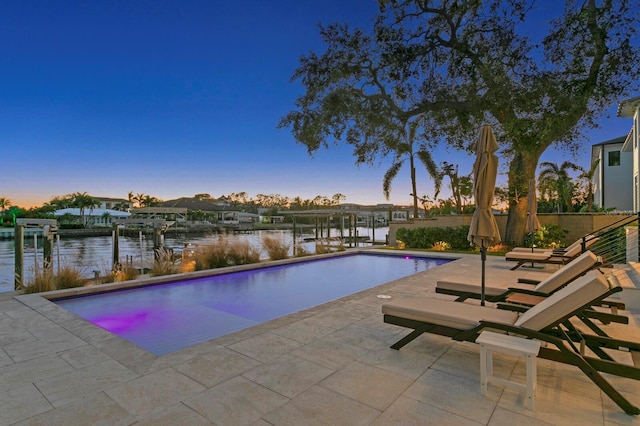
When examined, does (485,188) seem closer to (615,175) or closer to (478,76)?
(478,76)

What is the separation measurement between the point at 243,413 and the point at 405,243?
44.8ft

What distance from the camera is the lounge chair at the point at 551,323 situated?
226cm

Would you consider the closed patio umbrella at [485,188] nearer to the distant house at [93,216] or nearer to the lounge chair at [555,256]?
the lounge chair at [555,256]

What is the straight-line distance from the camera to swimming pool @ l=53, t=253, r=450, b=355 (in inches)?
193

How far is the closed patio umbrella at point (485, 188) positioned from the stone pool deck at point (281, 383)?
1318mm

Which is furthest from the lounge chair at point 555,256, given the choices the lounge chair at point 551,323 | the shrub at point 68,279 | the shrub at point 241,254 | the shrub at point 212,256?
the shrub at point 68,279

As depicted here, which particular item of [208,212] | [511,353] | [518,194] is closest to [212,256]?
[511,353]

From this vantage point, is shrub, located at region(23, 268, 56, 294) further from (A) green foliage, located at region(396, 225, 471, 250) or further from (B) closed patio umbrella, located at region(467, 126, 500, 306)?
(A) green foliage, located at region(396, 225, 471, 250)

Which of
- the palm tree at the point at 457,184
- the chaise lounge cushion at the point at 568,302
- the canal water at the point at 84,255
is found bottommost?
the canal water at the point at 84,255

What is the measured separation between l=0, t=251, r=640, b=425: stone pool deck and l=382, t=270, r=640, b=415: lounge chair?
27 cm

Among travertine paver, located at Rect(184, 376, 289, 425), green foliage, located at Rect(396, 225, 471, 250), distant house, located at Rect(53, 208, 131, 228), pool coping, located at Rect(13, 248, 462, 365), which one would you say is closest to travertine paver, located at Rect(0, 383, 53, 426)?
pool coping, located at Rect(13, 248, 462, 365)

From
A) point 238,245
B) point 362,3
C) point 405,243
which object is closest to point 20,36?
point 238,245

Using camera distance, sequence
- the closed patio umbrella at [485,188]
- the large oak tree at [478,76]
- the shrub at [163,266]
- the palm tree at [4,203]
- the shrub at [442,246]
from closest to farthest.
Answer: the closed patio umbrella at [485,188] < the shrub at [163,266] < the large oak tree at [478,76] < the shrub at [442,246] < the palm tree at [4,203]

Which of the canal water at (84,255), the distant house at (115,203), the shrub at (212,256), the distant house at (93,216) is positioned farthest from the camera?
the distant house at (115,203)
